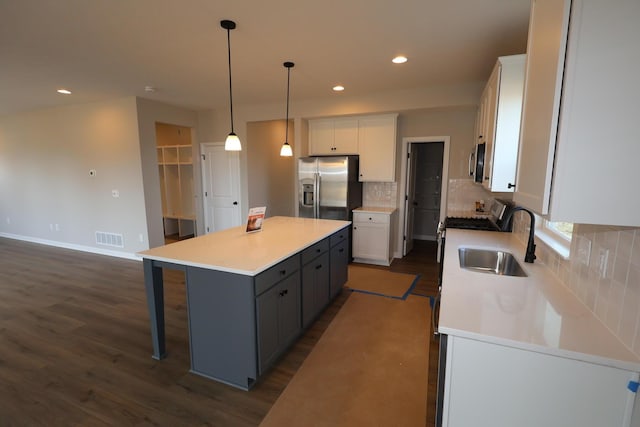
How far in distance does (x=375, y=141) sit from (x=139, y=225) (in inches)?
163

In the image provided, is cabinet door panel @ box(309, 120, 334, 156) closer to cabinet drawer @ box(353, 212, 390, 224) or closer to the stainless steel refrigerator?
the stainless steel refrigerator

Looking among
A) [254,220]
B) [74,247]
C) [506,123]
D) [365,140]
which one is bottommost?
[74,247]

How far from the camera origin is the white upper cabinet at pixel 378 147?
180 inches

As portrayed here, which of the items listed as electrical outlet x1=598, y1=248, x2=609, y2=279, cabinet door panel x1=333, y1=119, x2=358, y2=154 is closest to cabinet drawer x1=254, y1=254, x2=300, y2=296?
electrical outlet x1=598, y1=248, x2=609, y2=279

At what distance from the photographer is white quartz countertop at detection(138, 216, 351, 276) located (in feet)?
6.41

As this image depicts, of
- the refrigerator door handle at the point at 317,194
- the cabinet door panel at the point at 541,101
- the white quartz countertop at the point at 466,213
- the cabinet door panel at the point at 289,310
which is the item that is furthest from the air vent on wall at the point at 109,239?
the cabinet door panel at the point at 541,101

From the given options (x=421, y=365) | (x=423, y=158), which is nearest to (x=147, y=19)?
(x=421, y=365)

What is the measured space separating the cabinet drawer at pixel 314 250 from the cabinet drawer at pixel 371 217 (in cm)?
179

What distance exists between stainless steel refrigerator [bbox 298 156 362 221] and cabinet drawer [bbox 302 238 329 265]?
1686 millimetres

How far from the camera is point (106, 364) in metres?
2.32

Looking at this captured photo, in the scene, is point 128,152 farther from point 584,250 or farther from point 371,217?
point 584,250

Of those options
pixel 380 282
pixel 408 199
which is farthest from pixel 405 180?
pixel 380 282

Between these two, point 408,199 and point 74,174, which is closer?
point 408,199

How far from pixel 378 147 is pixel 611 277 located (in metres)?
3.73
